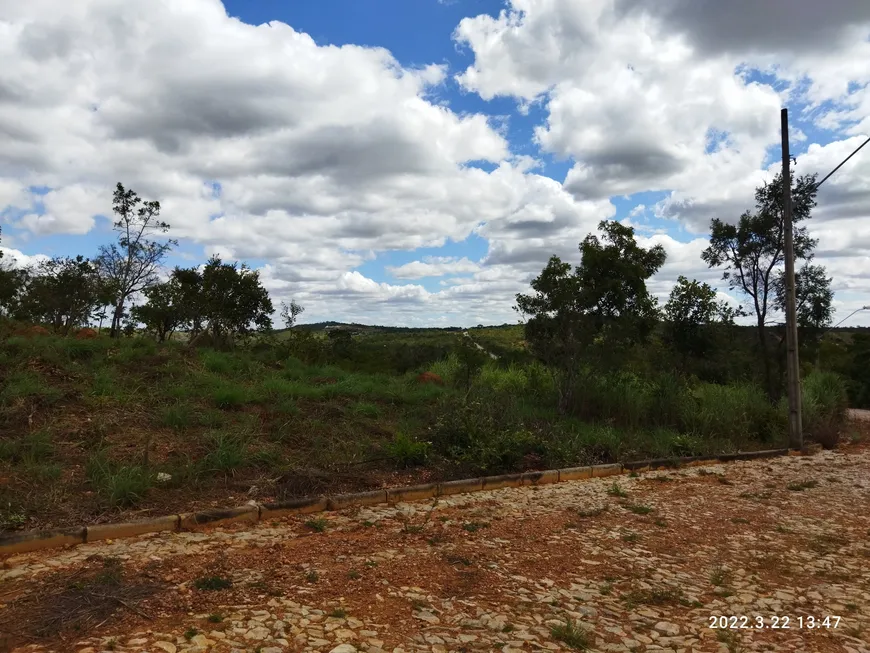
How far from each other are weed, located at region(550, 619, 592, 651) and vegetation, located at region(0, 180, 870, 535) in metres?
2.58

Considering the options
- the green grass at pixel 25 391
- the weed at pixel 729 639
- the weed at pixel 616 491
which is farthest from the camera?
the green grass at pixel 25 391

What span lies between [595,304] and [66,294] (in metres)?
16.4

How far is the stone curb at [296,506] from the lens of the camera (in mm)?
4598

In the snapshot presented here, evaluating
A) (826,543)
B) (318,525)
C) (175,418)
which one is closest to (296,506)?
(318,525)

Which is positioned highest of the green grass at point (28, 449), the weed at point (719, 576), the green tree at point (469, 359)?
the green tree at point (469, 359)

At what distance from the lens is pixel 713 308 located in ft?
47.2

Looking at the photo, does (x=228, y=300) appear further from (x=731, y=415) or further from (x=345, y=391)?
(x=731, y=415)

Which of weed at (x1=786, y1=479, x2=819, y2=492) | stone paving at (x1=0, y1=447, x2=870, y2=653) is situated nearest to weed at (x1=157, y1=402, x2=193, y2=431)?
stone paving at (x1=0, y1=447, x2=870, y2=653)

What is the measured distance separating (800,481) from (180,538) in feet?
25.6

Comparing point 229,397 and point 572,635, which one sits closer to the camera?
point 572,635

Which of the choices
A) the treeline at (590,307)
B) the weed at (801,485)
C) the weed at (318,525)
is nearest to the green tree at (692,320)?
the treeline at (590,307)

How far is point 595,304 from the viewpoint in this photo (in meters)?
11.5

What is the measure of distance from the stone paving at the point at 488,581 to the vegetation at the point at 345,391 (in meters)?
0.73

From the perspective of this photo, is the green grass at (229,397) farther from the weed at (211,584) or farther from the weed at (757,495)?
the weed at (757,495)
